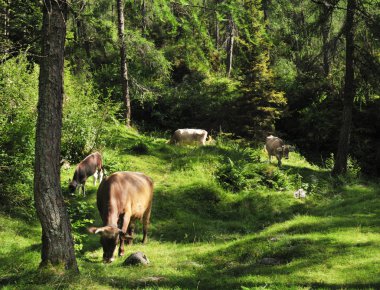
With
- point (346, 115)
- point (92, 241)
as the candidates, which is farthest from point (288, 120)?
point (92, 241)

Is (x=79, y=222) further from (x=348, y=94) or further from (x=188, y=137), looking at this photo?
(x=348, y=94)

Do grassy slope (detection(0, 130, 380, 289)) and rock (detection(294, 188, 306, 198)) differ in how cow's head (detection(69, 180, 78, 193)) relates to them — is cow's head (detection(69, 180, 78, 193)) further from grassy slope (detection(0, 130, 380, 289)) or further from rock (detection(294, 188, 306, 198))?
rock (detection(294, 188, 306, 198))

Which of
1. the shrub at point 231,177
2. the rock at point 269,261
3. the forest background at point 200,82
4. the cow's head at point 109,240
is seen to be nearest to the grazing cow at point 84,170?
the forest background at point 200,82

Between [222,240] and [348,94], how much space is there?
10809mm

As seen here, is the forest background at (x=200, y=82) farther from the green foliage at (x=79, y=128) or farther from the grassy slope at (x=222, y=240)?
the grassy slope at (x=222, y=240)

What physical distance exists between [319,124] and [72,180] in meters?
20.0

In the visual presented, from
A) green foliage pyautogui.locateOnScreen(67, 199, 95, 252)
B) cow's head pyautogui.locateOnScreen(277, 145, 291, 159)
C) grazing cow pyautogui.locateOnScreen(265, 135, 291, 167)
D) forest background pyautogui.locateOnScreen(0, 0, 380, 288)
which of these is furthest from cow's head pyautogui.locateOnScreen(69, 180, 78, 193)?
cow's head pyautogui.locateOnScreen(277, 145, 291, 159)

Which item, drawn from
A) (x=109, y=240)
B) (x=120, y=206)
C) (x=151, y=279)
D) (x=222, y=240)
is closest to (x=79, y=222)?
(x=120, y=206)

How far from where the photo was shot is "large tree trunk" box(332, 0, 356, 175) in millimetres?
18625

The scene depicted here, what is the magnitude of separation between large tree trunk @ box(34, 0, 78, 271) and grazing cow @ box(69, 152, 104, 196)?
24.0 feet

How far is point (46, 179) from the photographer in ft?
24.6

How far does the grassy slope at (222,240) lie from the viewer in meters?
7.84

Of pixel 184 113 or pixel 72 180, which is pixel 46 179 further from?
pixel 184 113

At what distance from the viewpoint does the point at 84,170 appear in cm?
1508
